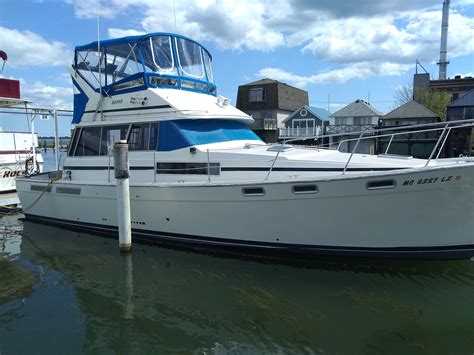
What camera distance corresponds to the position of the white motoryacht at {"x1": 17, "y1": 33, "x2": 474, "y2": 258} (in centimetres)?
586

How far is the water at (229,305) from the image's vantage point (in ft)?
15.3

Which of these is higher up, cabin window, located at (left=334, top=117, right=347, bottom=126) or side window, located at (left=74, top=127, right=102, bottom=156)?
cabin window, located at (left=334, top=117, right=347, bottom=126)

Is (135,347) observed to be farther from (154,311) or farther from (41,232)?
(41,232)

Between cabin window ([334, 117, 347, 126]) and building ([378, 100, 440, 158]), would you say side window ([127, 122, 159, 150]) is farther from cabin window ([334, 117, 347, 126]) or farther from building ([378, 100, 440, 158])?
cabin window ([334, 117, 347, 126])

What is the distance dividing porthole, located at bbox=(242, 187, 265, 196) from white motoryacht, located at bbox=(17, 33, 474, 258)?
0.06ft

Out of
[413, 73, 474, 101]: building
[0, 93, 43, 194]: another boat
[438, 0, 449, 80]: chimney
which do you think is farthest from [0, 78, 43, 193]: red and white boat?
[438, 0, 449, 80]: chimney

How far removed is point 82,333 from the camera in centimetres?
491

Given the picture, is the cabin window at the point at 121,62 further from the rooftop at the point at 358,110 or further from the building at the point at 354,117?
the rooftop at the point at 358,110

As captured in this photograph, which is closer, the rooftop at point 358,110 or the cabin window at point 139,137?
the cabin window at point 139,137

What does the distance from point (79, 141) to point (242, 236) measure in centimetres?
492

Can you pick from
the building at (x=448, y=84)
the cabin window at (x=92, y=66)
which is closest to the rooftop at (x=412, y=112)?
the building at (x=448, y=84)

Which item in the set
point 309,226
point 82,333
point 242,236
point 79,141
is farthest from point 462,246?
point 79,141

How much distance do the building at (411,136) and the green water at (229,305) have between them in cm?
1475

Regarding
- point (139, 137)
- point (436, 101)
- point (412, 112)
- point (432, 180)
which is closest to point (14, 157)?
point (139, 137)
